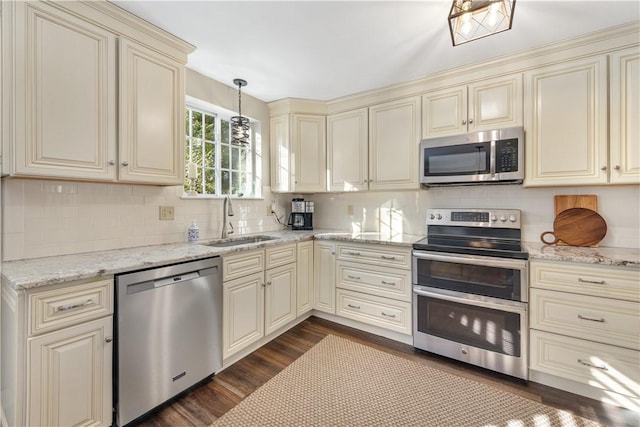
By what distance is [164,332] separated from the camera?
63.4 inches

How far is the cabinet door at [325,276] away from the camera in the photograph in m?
2.79

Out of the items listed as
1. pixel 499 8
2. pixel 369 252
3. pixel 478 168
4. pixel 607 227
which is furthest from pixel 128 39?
pixel 607 227

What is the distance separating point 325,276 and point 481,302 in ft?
4.60

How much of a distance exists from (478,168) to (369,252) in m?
1.17

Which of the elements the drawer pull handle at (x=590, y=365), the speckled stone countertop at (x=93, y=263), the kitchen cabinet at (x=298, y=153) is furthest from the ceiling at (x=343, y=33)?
the drawer pull handle at (x=590, y=365)

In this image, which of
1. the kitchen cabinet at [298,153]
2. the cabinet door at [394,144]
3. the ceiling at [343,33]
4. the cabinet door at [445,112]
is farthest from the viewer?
the kitchen cabinet at [298,153]

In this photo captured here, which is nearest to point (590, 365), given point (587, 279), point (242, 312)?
point (587, 279)

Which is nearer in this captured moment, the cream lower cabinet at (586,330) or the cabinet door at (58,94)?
the cabinet door at (58,94)

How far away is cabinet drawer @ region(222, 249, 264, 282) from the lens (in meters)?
2.00

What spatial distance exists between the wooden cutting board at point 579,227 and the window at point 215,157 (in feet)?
9.26

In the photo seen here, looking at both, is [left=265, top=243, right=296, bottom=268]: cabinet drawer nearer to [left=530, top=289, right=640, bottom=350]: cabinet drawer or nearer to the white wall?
the white wall

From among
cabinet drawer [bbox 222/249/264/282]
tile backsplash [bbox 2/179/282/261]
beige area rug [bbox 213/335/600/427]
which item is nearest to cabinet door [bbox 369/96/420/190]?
cabinet drawer [bbox 222/249/264/282]

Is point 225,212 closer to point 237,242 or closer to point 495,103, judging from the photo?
point 237,242

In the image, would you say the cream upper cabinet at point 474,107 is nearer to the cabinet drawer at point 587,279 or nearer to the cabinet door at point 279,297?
the cabinet drawer at point 587,279
